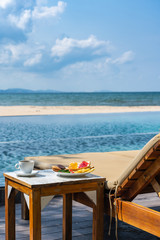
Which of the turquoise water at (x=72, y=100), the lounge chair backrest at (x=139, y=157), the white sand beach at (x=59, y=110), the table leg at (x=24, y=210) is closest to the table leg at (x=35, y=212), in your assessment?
the lounge chair backrest at (x=139, y=157)

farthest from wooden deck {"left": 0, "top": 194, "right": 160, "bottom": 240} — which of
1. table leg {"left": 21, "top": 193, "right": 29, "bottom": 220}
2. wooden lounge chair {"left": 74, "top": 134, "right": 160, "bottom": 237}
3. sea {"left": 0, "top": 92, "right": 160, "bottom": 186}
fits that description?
sea {"left": 0, "top": 92, "right": 160, "bottom": 186}

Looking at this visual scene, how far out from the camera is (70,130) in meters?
11.9

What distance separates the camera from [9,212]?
1.98 m

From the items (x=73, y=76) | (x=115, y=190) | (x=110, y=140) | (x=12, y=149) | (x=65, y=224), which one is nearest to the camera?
(x=115, y=190)

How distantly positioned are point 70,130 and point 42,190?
10.2 meters

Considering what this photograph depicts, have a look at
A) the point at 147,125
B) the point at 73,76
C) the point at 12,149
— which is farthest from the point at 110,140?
the point at 73,76

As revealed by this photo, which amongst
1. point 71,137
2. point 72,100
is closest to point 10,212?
point 71,137

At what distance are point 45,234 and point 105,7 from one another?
113 feet

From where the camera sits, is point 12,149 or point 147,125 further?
point 147,125

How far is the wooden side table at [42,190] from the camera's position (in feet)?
5.57

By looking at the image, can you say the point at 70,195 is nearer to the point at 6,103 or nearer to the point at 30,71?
the point at 6,103

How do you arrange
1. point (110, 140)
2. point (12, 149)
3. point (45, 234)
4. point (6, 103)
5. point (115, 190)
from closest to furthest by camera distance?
1. point (115, 190)
2. point (45, 234)
3. point (12, 149)
4. point (110, 140)
5. point (6, 103)

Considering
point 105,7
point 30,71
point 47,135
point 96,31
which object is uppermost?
point 105,7

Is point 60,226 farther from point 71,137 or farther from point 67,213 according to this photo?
point 71,137
